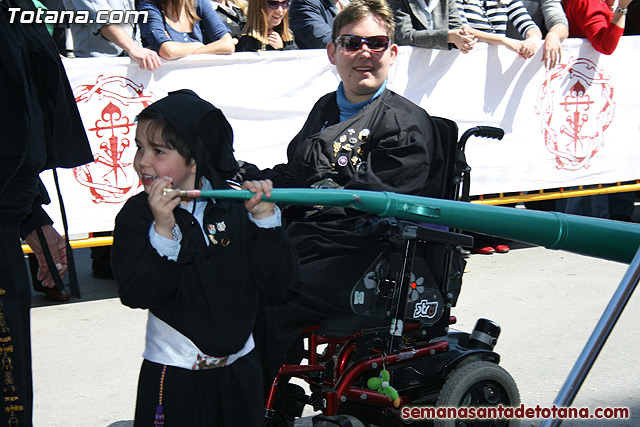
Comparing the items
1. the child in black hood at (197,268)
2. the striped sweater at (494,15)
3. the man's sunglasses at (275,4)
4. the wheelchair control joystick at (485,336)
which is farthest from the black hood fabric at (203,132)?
the striped sweater at (494,15)

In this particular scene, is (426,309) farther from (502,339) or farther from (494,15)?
(494,15)

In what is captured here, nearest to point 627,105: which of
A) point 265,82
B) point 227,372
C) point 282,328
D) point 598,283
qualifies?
point 598,283

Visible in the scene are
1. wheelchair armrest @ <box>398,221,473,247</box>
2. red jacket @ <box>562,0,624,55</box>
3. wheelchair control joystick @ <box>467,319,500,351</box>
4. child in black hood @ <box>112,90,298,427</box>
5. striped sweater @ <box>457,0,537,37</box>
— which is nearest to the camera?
child in black hood @ <box>112,90,298,427</box>

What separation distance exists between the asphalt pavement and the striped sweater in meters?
2.06

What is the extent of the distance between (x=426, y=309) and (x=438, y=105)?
3728 millimetres

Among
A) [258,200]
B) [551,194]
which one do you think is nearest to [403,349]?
[258,200]

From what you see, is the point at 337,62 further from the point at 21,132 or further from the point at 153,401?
the point at 153,401

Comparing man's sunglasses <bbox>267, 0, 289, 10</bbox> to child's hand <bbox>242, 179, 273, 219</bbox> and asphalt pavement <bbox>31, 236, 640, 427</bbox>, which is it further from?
child's hand <bbox>242, 179, 273, 219</bbox>

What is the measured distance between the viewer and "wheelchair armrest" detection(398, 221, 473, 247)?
3193mm

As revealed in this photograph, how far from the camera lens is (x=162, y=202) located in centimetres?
231

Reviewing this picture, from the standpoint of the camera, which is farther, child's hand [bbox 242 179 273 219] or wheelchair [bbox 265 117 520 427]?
wheelchair [bbox 265 117 520 427]

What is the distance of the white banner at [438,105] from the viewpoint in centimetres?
579

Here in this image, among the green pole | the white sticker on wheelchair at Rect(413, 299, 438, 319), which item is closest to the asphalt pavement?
the white sticker on wheelchair at Rect(413, 299, 438, 319)

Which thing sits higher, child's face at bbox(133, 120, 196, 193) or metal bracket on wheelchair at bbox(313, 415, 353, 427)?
child's face at bbox(133, 120, 196, 193)
